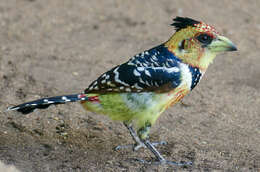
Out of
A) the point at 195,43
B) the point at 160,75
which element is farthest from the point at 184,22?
the point at 160,75

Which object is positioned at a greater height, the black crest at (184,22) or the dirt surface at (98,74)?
the black crest at (184,22)

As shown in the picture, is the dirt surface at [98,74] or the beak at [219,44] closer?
the beak at [219,44]

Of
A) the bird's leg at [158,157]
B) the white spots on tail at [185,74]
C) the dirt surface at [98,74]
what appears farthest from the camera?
the dirt surface at [98,74]

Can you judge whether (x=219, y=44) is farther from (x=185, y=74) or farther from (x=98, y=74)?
(x=98, y=74)

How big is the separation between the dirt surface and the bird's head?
3.27 ft

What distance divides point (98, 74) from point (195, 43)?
7.52 feet

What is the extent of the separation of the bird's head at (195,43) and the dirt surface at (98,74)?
1.00 metres

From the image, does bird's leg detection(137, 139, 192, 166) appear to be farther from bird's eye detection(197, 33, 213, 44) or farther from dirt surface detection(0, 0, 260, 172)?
bird's eye detection(197, 33, 213, 44)

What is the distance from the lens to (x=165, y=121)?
507cm

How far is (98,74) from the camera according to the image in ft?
19.9

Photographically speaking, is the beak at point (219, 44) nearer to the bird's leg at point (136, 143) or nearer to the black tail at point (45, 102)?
the bird's leg at point (136, 143)

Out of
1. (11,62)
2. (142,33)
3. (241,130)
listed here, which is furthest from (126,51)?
(241,130)

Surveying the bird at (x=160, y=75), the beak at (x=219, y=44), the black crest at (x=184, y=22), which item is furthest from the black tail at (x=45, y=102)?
the beak at (x=219, y=44)

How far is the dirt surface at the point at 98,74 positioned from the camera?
4395mm
